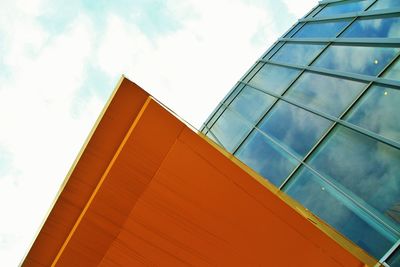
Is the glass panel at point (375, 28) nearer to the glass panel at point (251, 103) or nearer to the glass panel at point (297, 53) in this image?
the glass panel at point (297, 53)

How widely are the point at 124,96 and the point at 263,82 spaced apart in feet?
28.2

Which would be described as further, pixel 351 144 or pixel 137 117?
pixel 351 144

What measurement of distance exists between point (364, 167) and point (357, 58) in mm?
3417

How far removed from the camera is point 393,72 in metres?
7.25

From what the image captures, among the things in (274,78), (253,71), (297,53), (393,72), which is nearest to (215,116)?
(253,71)

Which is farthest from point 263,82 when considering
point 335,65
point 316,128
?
point 316,128

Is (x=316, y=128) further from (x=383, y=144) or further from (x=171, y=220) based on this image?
(x=171, y=220)

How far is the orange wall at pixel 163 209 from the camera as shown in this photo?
14.1 ft

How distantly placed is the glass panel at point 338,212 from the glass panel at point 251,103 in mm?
3386

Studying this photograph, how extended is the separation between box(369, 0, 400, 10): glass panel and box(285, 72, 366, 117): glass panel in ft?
7.74

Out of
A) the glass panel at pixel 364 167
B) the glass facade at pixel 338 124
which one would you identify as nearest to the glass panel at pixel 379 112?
the glass facade at pixel 338 124

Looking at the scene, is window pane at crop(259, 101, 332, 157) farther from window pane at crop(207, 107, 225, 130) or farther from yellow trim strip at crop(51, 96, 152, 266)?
yellow trim strip at crop(51, 96, 152, 266)

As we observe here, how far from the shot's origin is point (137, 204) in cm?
429

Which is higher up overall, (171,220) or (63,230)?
(63,230)
